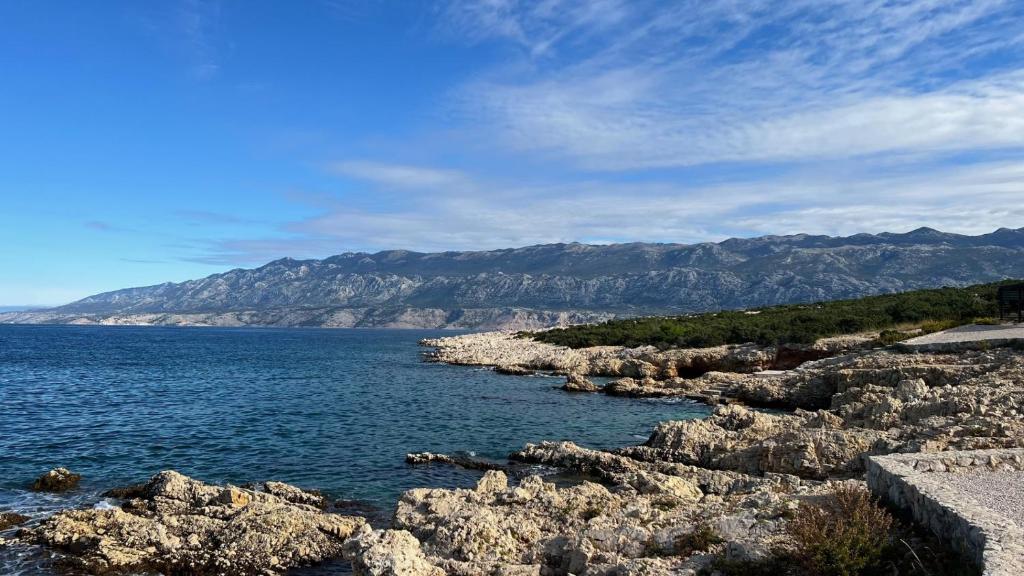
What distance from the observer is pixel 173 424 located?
3056cm

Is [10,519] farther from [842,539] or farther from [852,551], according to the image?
[852,551]

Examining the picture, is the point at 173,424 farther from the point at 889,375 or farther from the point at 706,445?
the point at 889,375

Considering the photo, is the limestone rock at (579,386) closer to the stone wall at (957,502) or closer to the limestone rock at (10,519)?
the stone wall at (957,502)

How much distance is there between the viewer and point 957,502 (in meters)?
9.29

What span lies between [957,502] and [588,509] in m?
7.03

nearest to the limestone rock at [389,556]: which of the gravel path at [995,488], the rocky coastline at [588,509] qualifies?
the rocky coastline at [588,509]

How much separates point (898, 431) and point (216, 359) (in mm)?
76402

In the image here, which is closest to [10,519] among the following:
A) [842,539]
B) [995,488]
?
Result: [842,539]

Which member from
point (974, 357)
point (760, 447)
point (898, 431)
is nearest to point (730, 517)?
point (760, 447)

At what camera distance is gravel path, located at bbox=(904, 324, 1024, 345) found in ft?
116

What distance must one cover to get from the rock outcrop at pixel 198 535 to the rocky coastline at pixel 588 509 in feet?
0.13

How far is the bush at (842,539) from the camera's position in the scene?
8.50m

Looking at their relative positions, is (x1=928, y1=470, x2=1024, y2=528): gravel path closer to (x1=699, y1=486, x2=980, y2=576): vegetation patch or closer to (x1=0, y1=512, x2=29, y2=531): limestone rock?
(x1=699, y1=486, x2=980, y2=576): vegetation patch

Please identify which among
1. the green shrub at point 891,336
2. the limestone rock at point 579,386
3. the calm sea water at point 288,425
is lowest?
the limestone rock at point 579,386
